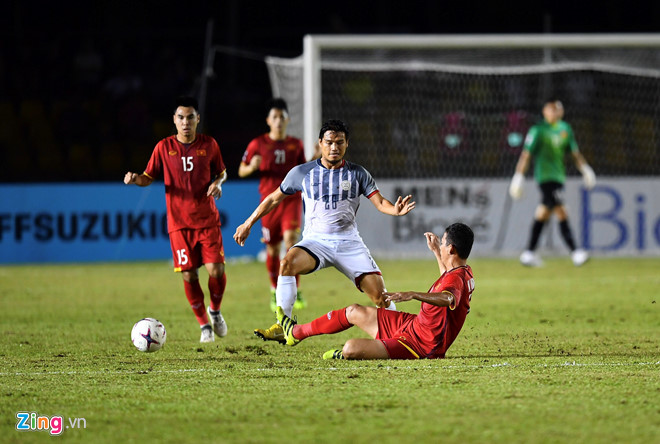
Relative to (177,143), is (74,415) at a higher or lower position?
lower

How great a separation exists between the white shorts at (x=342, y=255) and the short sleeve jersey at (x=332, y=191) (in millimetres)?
73

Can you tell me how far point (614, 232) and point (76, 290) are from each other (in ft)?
29.5

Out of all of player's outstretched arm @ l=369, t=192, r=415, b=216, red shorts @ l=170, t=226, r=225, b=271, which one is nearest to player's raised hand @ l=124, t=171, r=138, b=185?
red shorts @ l=170, t=226, r=225, b=271

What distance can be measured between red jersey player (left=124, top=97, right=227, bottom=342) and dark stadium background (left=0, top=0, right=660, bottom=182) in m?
10.2

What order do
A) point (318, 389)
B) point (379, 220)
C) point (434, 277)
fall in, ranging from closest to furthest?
1. point (318, 389)
2. point (434, 277)
3. point (379, 220)

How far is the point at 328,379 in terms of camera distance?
5859 millimetres

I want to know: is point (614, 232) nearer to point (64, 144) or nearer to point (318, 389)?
point (64, 144)

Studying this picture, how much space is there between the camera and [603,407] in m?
4.98

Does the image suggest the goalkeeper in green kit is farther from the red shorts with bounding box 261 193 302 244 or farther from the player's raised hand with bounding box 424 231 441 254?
the player's raised hand with bounding box 424 231 441 254

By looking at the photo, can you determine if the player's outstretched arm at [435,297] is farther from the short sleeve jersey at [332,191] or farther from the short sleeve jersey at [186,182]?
the short sleeve jersey at [186,182]

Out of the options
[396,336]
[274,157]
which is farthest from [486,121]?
[396,336]

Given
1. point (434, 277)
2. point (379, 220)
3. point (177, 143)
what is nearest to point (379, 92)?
point (379, 220)

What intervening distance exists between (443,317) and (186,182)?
2590mm

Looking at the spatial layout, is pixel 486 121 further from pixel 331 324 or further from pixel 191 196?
pixel 331 324
